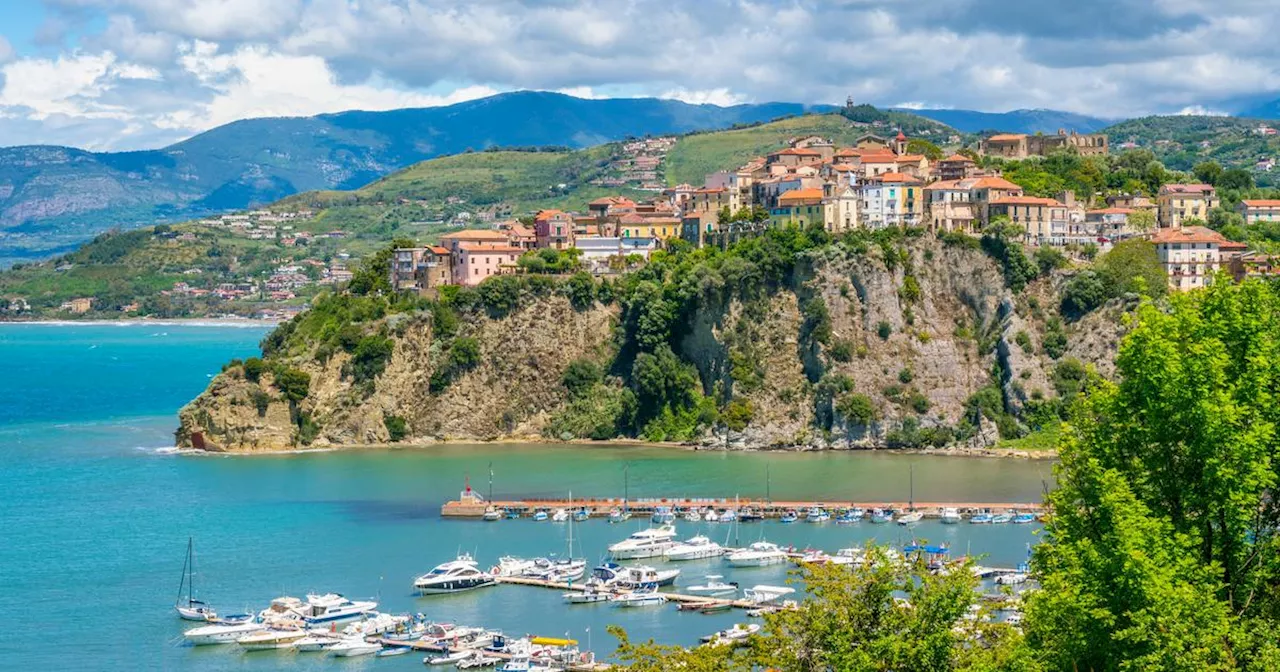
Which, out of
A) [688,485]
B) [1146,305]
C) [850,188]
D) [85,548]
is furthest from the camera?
[850,188]

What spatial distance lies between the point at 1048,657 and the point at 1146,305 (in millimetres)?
4330

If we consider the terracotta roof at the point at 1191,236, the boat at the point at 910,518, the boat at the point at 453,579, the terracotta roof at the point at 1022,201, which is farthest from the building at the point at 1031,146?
the boat at the point at 453,579

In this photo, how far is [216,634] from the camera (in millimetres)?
43562

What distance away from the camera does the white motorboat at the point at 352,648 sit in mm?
42344

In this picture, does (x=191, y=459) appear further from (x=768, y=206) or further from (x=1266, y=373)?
(x=1266, y=373)

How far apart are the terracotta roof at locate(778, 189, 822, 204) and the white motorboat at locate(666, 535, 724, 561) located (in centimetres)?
2925

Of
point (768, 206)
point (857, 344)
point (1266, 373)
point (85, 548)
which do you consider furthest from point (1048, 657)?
point (768, 206)

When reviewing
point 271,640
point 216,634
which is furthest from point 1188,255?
point 216,634

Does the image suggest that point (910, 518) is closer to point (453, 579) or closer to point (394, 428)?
point (453, 579)

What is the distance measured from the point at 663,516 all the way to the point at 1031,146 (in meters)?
47.6

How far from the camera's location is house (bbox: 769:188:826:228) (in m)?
79.6

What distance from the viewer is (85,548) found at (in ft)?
182

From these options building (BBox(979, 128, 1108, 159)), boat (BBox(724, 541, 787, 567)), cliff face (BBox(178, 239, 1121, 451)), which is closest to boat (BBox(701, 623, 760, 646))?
boat (BBox(724, 541, 787, 567))

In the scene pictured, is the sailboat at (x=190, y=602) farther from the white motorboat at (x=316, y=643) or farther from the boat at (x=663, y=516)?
the boat at (x=663, y=516)
